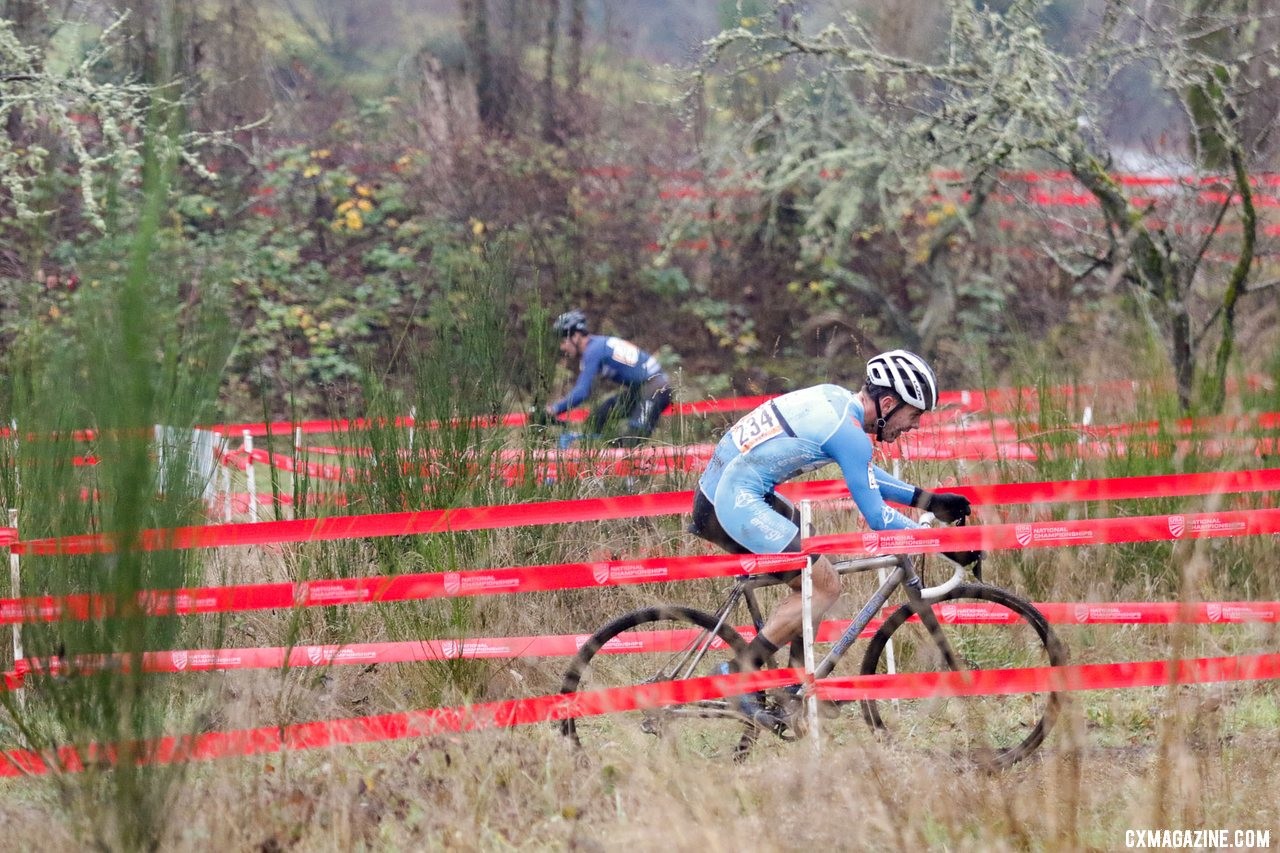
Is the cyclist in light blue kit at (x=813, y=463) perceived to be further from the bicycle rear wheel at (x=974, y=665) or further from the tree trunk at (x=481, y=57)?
the tree trunk at (x=481, y=57)

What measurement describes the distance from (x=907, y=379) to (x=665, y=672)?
1.48 metres

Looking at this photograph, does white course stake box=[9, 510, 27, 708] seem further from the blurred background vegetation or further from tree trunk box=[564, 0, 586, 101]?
tree trunk box=[564, 0, 586, 101]

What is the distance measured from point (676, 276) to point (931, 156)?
25.9 ft

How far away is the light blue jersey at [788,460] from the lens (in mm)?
5609

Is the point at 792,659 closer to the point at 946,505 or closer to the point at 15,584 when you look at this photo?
the point at 946,505

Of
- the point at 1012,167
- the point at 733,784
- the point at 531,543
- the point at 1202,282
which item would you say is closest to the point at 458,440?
the point at 531,543

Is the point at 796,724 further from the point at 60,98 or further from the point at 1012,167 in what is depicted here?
the point at 60,98

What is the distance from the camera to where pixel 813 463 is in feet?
19.2

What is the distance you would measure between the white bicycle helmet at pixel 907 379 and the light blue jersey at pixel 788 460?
14cm

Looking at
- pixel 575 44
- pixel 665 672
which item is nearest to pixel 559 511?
pixel 665 672

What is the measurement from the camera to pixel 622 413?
8.18m

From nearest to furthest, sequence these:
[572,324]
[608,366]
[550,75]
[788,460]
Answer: [788,460] → [572,324] → [608,366] → [550,75]

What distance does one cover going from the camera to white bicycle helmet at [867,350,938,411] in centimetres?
570

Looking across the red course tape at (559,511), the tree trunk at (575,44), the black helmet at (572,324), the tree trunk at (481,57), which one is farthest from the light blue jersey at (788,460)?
the tree trunk at (575,44)
